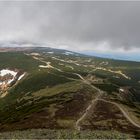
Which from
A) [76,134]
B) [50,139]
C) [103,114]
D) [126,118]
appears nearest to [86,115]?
[103,114]

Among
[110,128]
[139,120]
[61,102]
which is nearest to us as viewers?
[110,128]

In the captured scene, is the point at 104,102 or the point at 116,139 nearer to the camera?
the point at 116,139

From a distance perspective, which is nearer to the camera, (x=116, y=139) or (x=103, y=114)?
(x=116, y=139)

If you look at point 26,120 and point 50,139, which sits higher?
point 50,139

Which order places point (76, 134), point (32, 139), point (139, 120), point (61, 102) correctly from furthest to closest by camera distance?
point (61, 102) < point (139, 120) < point (76, 134) < point (32, 139)

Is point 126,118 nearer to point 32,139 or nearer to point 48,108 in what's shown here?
point 48,108

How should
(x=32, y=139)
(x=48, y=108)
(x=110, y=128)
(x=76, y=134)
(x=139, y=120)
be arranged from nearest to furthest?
(x=32, y=139) → (x=76, y=134) → (x=110, y=128) → (x=139, y=120) → (x=48, y=108)

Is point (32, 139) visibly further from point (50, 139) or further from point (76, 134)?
point (76, 134)

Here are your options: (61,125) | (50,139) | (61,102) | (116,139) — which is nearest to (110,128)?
(61,125)

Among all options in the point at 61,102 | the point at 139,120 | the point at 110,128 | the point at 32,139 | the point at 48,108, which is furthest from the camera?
the point at 61,102
